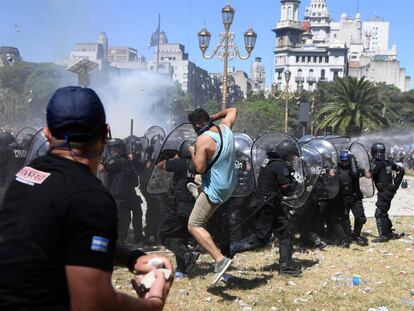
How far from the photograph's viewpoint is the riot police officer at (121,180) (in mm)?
8477

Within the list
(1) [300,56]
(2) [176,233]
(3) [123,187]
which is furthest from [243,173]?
(1) [300,56]

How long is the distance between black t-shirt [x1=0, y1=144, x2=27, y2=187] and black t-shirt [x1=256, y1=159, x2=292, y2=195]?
3.45 metres

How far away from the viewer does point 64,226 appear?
1.80 m

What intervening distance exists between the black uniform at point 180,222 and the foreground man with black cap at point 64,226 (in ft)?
15.9

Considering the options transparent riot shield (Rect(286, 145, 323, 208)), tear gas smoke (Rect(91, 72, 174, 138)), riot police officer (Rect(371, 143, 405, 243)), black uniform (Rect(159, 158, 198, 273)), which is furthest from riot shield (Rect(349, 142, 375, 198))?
tear gas smoke (Rect(91, 72, 174, 138))

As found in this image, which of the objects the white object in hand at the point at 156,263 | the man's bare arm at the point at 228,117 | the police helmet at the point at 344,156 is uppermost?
the man's bare arm at the point at 228,117

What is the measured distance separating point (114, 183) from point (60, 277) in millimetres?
6765

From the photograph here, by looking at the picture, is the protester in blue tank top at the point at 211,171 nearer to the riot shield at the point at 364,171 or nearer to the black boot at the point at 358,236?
the black boot at the point at 358,236

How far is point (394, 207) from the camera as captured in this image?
1723 centimetres

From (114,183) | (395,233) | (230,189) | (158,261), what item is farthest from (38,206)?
(395,233)

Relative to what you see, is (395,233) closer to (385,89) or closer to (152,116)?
(152,116)

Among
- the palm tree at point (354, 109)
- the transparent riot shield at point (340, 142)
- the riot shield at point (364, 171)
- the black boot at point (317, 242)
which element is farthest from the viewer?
the palm tree at point (354, 109)

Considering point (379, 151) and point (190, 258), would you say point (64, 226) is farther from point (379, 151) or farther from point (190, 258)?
point (379, 151)

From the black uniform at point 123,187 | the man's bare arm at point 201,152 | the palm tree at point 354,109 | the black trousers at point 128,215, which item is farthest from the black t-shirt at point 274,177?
the palm tree at point 354,109
